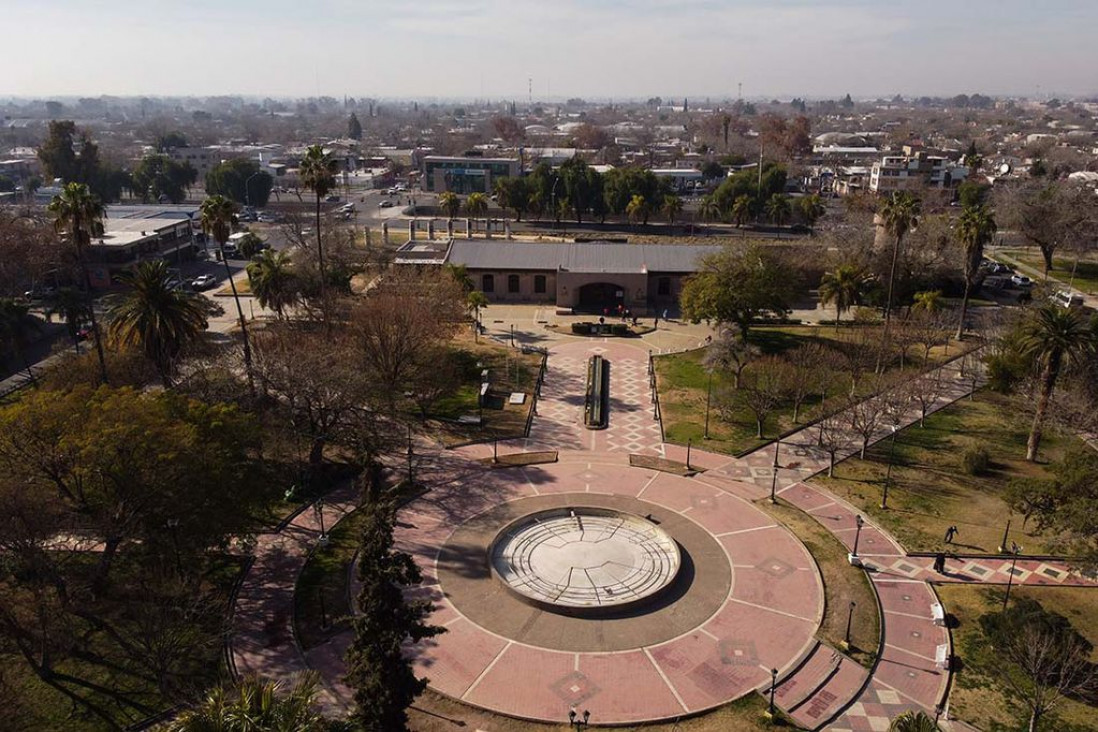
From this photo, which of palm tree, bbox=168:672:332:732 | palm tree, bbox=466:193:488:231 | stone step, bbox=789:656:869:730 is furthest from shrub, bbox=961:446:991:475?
palm tree, bbox=466:193:488:231

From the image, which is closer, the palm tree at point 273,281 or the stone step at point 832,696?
Result: the stone step at point 832,696

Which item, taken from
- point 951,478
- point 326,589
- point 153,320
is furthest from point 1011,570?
point 153,320

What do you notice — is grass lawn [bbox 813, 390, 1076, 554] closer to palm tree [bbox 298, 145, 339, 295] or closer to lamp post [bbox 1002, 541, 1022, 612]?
lamp post [bbox 1002, 541, 1022, 612]

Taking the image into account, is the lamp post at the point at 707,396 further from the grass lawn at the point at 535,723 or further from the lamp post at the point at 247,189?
the lamp post at the point at 247,189

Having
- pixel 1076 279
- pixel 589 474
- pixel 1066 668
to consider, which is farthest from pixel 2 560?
pixel 1076 279

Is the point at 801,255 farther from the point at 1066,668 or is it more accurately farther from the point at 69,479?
the point at 69,479

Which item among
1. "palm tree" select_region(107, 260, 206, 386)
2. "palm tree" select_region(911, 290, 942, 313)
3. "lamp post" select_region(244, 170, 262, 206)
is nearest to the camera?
"palm tree" select_region(107, 260, 206, 386)

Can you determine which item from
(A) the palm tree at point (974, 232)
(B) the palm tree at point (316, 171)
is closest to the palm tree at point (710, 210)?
(A) the palm tree at point (974, 232)
